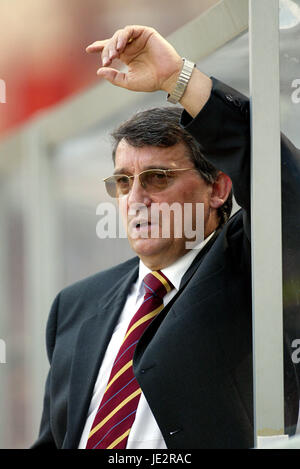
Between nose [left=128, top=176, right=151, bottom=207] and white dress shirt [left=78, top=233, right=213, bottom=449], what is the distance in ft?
0.47

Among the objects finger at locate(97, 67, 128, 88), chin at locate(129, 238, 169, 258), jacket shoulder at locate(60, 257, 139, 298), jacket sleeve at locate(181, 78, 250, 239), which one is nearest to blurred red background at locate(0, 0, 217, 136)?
jacket shoulder at locate(60, 257, 139, 298)

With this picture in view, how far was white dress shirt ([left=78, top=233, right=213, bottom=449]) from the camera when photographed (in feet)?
4.48

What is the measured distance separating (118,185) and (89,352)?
368mm

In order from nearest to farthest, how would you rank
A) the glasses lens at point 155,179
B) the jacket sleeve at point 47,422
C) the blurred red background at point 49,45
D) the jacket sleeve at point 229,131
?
the jacket sleeve at point 229,131 < the glasses lens at point 155,179 < the jacket sleeve at point 47,422 < the blurred red background at point 49,45

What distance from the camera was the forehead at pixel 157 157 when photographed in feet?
4.96

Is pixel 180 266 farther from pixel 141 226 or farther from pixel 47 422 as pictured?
pixel 47 422

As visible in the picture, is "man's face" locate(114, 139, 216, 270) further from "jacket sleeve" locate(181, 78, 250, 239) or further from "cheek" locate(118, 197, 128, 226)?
"jacket sleeve" locate(181, 78, 250, 239)

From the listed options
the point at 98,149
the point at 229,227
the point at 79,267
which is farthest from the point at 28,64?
the point at 229,227

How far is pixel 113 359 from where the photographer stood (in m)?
1.55

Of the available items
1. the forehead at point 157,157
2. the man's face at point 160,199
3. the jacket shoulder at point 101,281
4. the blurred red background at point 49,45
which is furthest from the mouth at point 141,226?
the blurred red background at point 49,45

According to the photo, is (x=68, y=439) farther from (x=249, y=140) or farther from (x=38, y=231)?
(x=38, y=231)

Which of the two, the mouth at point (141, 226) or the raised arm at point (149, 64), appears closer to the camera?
the raised arm at point (149, 64)

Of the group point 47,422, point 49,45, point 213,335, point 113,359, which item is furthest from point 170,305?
point 49,45

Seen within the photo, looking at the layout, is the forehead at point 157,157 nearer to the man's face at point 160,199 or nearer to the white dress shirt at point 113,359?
the man's face at point 160,199
